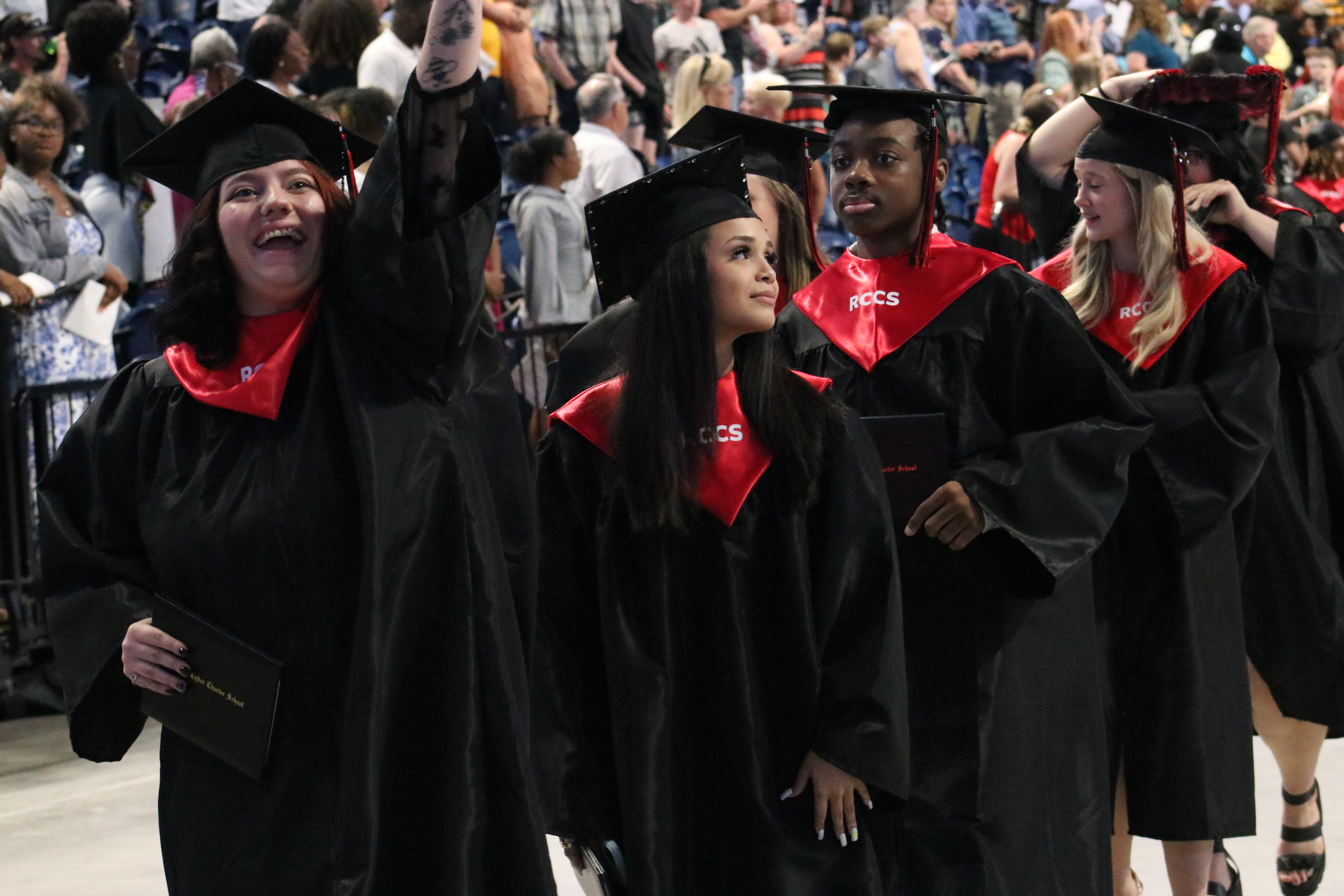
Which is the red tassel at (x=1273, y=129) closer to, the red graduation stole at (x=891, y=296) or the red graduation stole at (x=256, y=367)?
the red graduation stole at (x=891, y=296)

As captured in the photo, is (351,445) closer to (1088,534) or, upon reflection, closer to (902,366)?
(902,366)

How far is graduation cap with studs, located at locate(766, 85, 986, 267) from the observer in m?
3.76

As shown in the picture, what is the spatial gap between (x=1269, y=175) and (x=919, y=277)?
1.86 metres

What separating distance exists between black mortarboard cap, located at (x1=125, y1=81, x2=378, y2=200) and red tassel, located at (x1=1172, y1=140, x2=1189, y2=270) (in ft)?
6.80

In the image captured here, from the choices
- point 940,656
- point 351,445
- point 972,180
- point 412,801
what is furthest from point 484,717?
point 972,180

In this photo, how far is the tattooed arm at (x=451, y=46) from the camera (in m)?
2.84

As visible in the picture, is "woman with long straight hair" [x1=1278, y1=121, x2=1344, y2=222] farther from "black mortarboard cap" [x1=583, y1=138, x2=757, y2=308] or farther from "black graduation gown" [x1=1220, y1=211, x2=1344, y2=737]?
"black mortarboard cap" [x1=583, y1=138, x2=757, y2=308]

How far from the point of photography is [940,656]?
142 inches

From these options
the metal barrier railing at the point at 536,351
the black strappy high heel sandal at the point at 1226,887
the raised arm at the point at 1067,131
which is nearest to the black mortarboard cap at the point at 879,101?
the raised arm at the point at 1067,131

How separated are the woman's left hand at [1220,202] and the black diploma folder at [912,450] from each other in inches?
61.7

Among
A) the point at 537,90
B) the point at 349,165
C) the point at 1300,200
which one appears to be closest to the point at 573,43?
the point at 537,90

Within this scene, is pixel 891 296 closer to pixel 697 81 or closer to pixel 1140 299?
pixel 1140 299

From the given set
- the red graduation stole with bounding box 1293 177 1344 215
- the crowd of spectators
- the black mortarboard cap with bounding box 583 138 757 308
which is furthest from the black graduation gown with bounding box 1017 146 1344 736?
the red graduation stole with bounding box 1293 177 1344 215

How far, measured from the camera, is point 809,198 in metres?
4.52
